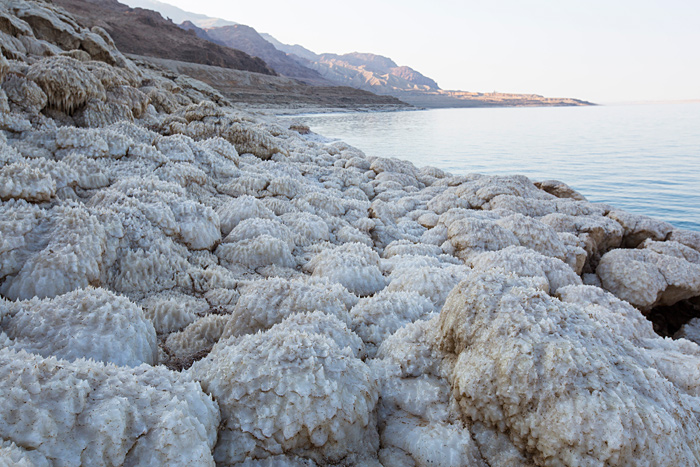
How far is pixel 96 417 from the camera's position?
1031 mm

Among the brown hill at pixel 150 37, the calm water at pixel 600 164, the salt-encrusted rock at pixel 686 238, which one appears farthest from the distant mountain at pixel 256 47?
the salt-encrusted rock at pixel 686 238

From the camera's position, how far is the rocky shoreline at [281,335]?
1.13m

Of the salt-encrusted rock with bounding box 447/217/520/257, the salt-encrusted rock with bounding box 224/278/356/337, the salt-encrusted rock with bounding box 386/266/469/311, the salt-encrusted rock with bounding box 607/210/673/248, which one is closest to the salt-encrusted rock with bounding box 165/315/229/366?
the salt-encrusted rock with bounding box 224/278/356/337

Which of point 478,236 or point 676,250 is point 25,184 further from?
point 676,250

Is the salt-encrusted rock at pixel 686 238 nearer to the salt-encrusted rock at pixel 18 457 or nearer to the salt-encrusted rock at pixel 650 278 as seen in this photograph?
the salt-encrusted rock at pixel 650 278

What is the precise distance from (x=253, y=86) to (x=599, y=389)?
59.7m

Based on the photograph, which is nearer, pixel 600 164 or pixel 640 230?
pixel 640 230

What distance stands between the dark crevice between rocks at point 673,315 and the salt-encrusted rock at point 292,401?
4237 millimetres

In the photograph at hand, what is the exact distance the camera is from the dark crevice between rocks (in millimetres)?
4181

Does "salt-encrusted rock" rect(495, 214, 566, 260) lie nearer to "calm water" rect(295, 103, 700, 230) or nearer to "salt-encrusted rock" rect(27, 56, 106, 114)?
"salt-encrusted rock" rect(27, 56, 106, 114)

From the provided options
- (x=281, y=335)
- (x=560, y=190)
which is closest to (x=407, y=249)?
(x=281, y=335)

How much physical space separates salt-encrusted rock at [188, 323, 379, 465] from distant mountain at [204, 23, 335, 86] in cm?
12810

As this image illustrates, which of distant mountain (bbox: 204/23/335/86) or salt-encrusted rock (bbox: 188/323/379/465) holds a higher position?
distant mountain (bbox: 204/23/335/86)

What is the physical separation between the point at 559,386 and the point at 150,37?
7014 cm
